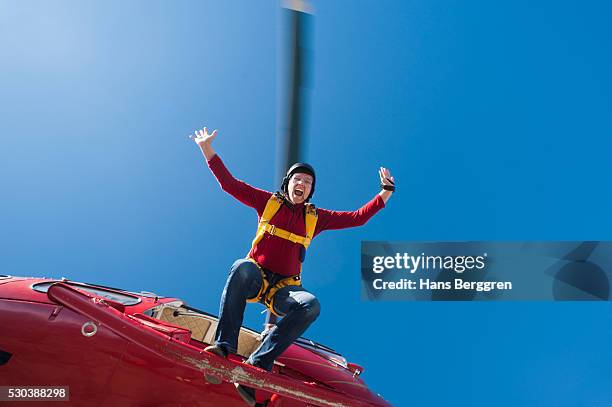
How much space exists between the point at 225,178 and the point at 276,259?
2.15 ft

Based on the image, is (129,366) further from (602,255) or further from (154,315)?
(602,255)

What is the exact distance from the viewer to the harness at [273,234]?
363cm

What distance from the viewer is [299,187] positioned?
3.86m

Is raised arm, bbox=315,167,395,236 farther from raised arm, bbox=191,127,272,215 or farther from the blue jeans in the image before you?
the blue jeans

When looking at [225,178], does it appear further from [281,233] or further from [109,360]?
A: [109,360]

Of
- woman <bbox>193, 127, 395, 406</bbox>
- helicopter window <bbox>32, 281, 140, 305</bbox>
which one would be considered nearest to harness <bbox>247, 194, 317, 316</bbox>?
woman <bbox>193, 127, 395, 406</bbox>

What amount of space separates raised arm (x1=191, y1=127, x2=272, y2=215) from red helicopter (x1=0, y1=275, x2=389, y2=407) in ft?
3.37

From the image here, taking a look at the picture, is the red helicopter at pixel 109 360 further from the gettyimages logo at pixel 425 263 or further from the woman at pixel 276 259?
the gettyimages logo at pixel 425 263

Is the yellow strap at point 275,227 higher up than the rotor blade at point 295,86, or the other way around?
the rotor blade at point 295,86

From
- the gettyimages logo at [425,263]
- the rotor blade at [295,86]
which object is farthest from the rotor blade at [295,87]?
the gettyimages logo at [425,263]

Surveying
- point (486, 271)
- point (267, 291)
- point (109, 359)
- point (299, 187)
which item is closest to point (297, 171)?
point (299, 187)

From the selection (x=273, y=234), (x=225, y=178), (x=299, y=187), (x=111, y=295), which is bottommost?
(x=111, y=295)

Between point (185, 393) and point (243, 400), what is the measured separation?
343mm

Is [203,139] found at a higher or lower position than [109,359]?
higher
